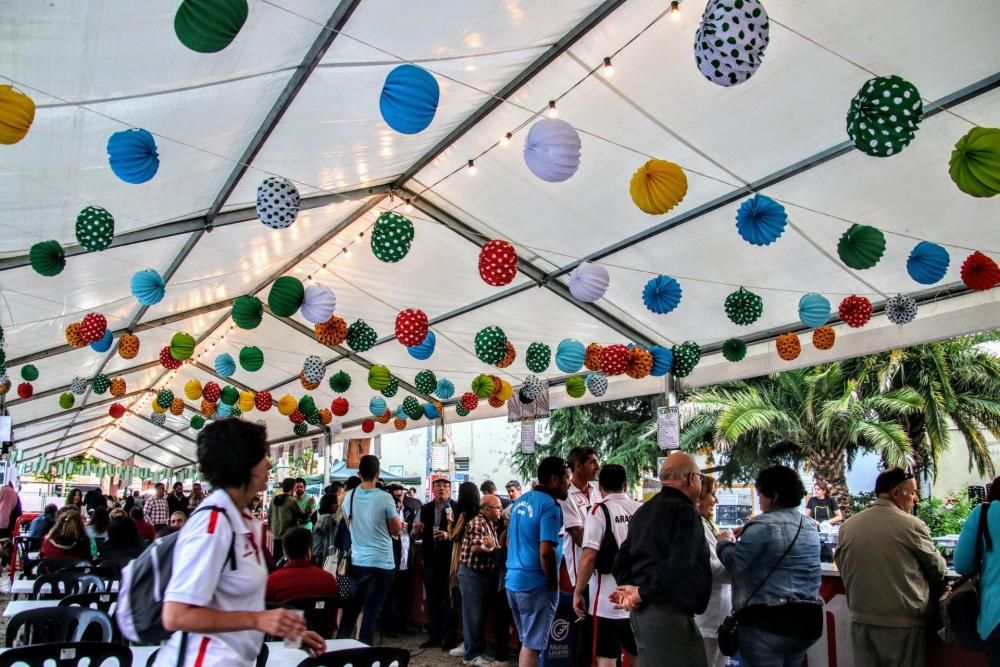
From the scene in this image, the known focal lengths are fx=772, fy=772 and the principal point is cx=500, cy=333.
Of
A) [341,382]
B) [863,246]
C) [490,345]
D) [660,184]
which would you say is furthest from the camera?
[341,382]

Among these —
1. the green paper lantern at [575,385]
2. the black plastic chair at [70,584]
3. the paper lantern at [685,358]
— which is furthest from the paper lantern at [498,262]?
the green paper lantern at [575,385]

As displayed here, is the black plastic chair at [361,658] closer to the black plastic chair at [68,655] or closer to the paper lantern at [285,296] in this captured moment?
the black plastic chair at [68,655]

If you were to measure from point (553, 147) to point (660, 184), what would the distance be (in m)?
0.65

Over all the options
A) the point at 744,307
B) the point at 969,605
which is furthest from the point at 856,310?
the point at 969,605

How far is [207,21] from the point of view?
9.70ft

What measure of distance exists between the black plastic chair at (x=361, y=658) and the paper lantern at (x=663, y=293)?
16.0ft

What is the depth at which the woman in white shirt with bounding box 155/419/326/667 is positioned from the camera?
5.48 feet

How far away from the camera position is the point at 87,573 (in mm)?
4684

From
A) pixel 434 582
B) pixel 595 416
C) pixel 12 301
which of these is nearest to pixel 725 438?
pixel 595 416

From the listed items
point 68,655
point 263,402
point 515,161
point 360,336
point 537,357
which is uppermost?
point 515,161

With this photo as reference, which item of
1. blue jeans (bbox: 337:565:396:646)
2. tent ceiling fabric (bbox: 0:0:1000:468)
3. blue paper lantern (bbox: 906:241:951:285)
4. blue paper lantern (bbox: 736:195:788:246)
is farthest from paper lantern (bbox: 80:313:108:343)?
blue paper lantern (bbox: 906:241:951:285)

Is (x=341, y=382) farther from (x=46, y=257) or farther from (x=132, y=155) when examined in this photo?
(x=132, y=155)

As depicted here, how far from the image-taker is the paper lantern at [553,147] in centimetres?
446

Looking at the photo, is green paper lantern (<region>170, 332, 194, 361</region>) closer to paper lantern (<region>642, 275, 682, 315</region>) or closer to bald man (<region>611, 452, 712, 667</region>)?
paper lantern (<region>642, 275, 682, 315</region>)
